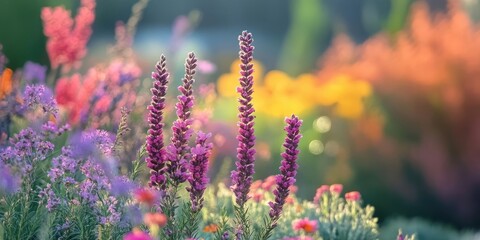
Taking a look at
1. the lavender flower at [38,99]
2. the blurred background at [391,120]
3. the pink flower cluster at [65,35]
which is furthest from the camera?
the blurred background at [391,120]

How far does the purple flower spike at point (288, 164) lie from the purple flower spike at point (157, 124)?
336 millimetres

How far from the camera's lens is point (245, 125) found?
2.56 meters

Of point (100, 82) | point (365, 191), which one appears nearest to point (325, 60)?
point (365, 191)

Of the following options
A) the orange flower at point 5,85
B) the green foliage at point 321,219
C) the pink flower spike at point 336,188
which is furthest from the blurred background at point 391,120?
the pink flower spike at point 336,188

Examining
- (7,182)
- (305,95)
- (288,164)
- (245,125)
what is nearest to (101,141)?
(7,182)

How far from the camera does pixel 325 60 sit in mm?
8406

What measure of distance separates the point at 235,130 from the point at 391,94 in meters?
1.36

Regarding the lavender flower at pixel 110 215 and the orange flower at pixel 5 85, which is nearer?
the lavender flower at pixel 110 215

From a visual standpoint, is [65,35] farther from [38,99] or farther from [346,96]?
[346,96]

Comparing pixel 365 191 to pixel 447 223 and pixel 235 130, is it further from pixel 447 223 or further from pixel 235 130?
pixel 235 130

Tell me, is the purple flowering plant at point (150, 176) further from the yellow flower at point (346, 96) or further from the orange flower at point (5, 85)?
the yellow flower at point (346, 96)

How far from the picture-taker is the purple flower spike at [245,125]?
2555 mm

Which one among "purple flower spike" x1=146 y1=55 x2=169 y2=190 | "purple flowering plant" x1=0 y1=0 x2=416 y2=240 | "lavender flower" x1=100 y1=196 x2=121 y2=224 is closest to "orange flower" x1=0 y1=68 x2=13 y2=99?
"purple flowering plant" x1=0 y1=0 x2=416 y2=240

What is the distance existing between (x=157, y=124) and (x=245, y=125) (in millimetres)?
250
